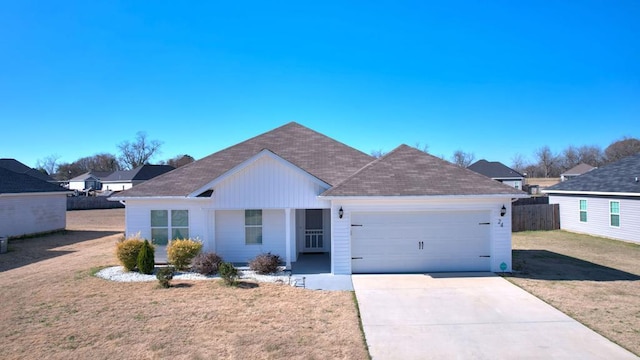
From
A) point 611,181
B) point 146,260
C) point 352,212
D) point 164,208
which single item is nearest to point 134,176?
point 164,208

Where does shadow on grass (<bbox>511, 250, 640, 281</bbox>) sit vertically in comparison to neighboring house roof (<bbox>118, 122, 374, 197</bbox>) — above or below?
below

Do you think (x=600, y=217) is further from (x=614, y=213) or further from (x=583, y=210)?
(x=583, y=210)

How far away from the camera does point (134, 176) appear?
2463 inches

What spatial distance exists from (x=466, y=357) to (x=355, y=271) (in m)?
6.14

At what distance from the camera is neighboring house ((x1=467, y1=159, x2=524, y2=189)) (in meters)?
54.2

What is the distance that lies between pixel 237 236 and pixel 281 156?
3.79 metres

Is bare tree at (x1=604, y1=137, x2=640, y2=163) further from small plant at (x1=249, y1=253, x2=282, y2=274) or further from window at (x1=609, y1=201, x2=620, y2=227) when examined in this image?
small plant at (x1=249, y1=253, x2=282, y2=274)

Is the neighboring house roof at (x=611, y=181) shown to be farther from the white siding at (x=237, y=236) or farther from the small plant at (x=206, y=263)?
the small plant at (x=206, y=263)

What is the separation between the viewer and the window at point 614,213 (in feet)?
64.6

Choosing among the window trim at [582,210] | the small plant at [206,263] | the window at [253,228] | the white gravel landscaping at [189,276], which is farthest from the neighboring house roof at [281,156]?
the window trim at [582,210]

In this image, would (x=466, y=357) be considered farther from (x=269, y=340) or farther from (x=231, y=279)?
(x=231, y=279)

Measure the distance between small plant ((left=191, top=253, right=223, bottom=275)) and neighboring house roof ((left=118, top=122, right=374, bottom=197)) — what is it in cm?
255

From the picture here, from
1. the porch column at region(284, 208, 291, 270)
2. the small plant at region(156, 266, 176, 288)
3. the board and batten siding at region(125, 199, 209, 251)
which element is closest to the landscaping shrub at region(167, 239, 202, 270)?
the board and batten siding at region(125, 199, 209, 251)

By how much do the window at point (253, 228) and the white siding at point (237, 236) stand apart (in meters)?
0.12
